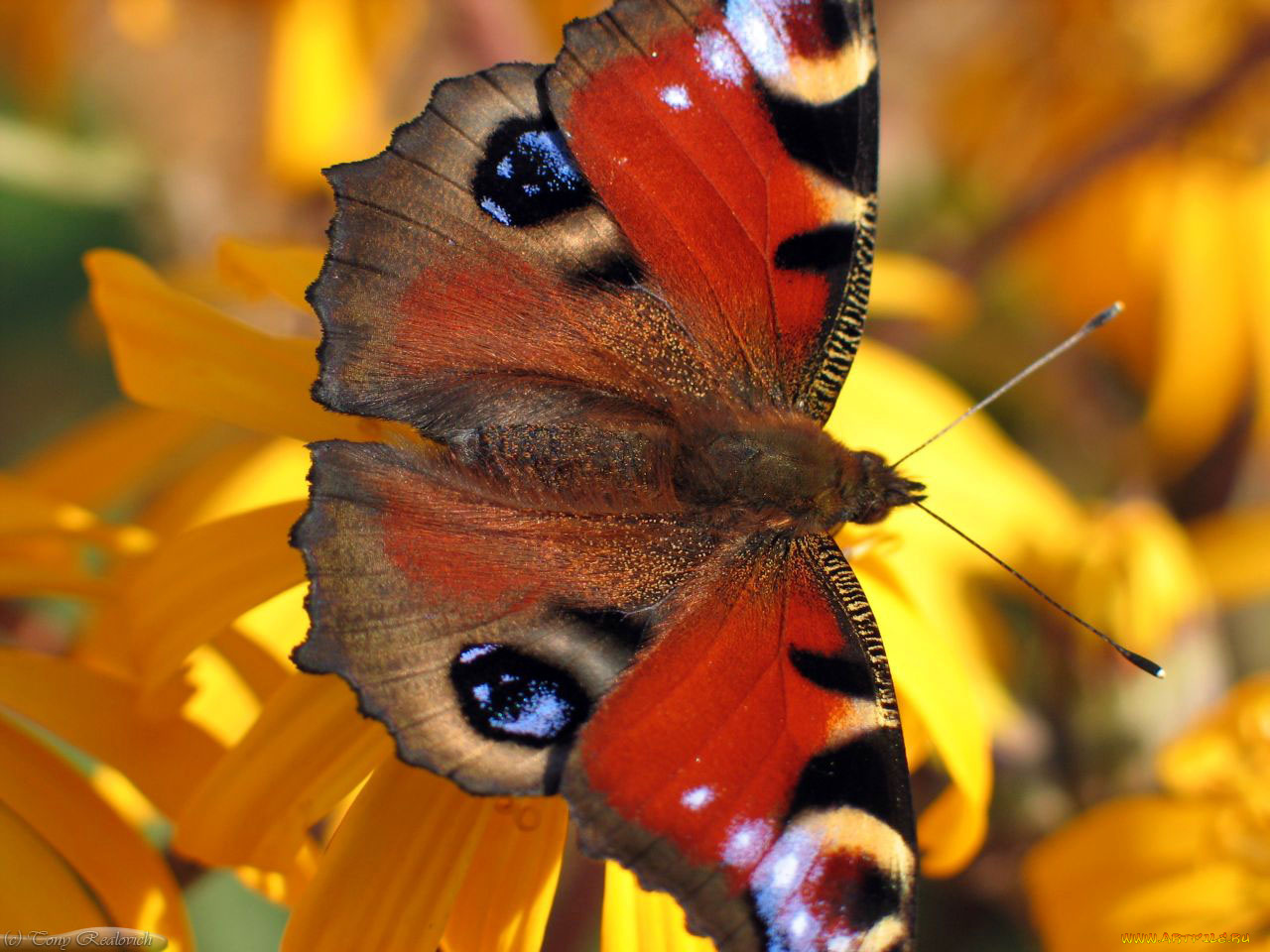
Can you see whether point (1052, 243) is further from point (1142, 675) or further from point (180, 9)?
point (180, 9)

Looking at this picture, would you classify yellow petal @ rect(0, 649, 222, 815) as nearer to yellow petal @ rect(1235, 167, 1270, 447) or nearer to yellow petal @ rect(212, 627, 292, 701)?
yellow petal @ rect(212, 627, 292, 701)

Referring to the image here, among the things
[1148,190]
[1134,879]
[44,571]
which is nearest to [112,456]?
[44,571]

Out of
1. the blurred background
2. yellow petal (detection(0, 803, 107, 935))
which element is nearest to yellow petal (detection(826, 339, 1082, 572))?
the blurred background

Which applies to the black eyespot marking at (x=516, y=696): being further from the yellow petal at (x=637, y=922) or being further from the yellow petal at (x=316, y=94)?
the yellow petal at (x=316, y=94)

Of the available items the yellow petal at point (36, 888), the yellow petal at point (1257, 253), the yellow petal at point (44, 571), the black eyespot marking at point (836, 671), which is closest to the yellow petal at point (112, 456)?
the yellow petal at point (44, 571)

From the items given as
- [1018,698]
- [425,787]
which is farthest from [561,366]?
[1018,698]

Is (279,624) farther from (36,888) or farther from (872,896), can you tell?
(872,896)
